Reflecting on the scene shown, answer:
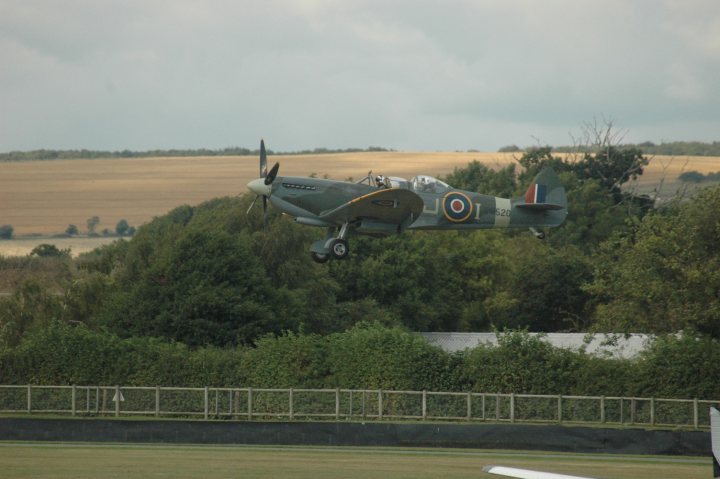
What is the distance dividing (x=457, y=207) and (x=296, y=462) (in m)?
13.9

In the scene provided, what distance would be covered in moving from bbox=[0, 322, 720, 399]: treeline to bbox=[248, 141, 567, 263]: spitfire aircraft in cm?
491

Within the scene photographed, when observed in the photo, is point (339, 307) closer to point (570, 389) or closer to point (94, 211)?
point (570, 389)

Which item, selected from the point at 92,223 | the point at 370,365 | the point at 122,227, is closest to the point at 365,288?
the point at 370,365

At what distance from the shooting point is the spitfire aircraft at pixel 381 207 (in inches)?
1613

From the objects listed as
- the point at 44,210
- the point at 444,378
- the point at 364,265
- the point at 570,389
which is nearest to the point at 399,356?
the point at 444,378

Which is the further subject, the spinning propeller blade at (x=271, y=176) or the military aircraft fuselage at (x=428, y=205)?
the military aircraft fuselage at (x=428, y=205)

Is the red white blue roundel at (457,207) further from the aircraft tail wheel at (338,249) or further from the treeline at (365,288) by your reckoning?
the treeline at (365,288)

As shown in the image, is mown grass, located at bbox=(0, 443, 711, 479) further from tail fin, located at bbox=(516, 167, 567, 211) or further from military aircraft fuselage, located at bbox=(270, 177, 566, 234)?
tail fin, located at bbox=(516, 167, 567, 211)

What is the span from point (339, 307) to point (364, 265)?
6.14 metres

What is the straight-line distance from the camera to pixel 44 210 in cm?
15788

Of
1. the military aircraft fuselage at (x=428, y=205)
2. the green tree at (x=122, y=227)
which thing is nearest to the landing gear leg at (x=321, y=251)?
the military aircraft fuselage at (x=428, y=205)

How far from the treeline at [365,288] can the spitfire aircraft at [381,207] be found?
→ 17.0 feet

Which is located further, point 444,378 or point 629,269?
point 629,269

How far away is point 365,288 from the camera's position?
78438 millimetres
